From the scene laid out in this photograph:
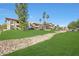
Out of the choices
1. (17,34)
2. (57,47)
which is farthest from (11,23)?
(57,47)

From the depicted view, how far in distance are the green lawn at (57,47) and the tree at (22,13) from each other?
27 centimetres

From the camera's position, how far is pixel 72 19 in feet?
14.3

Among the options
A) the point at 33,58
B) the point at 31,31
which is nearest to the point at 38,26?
the point at 31,31

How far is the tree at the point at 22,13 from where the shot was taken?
4.38m

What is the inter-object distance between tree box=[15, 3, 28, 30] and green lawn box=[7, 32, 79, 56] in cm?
27

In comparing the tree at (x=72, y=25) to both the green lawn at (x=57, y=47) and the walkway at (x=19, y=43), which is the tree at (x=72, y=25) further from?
the walkway at (x=19, y=43)

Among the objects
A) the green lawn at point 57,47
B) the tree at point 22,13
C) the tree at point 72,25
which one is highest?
the tree at point 22,13

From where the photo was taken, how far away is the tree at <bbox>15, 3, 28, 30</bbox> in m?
4.38

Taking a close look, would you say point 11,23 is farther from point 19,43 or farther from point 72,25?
point 72,25

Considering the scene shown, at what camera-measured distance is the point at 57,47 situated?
4367 millimetres

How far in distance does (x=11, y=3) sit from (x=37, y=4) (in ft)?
0.92

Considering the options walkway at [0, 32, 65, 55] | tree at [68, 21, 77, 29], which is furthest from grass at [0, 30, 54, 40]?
tree at [68, 21, 77, 29]

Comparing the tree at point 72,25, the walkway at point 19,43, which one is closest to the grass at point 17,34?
the walkway at point 19,43

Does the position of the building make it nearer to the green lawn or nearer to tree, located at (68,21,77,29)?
the green lawn
